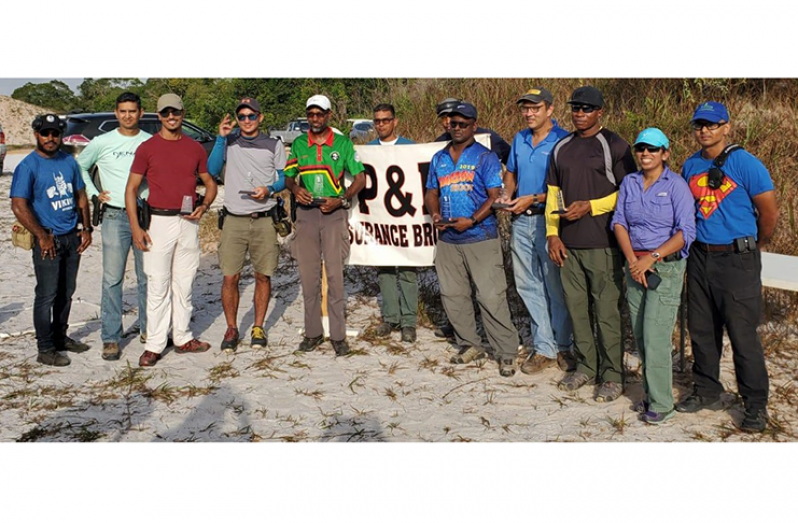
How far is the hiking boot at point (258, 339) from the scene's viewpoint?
23.5ft

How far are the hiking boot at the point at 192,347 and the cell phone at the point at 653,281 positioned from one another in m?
4.22

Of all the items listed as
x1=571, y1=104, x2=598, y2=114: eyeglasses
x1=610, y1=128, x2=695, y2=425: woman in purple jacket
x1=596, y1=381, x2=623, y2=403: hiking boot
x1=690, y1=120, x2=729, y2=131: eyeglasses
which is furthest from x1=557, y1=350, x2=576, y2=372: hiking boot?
x1=690, y1=120, x2=729, y2=131: eyeglasses

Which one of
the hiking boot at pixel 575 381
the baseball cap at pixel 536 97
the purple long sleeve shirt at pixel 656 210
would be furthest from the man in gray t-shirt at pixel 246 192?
the purple long sleeve shirt at pixel 656 210

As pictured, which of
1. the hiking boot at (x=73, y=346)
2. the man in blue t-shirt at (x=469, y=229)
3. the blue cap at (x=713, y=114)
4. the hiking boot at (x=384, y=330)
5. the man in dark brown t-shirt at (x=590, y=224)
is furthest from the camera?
the hiking boot at (x=384, y=330)

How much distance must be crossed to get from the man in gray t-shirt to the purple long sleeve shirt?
328cm

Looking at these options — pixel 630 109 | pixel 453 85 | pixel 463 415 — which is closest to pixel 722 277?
pixel 463 415

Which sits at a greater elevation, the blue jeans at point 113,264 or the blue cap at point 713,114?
the blue cap at point 713,114

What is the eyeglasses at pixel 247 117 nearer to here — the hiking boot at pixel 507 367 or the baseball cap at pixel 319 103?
the baseball cap at pixel 319 103

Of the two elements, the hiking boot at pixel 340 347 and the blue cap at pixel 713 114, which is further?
the hiking boot at pixel 340 347

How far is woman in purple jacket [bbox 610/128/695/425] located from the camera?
15.9 ft

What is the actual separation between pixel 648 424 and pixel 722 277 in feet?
3.81

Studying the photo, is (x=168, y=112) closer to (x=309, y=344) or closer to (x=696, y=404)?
(x=309, y=344)

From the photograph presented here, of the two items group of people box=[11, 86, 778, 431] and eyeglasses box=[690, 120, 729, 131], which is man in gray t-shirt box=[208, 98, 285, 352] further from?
eyeglasses box=[690, 120, 729, 131]

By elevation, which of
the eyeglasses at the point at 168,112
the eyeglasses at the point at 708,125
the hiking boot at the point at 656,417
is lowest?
the hiking boot at the point at 656,417
